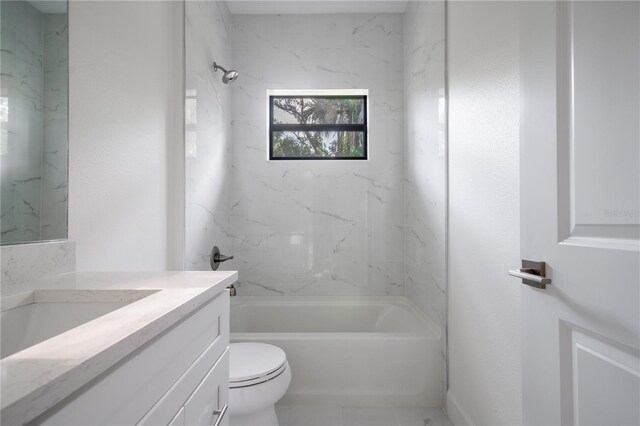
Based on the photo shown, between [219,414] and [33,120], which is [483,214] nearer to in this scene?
[219,414]

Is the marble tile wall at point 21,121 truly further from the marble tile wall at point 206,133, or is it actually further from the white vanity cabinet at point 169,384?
the marble tile wall at point 206,133

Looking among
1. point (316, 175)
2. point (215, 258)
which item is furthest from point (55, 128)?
point (316, 175)

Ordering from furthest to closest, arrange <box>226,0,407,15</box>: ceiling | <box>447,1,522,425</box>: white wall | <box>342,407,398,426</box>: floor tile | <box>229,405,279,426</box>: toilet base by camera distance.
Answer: <box>226,0,407,15</box>: ceiling → <box>342,407,398,426</box>: floor tile → <box>229,405,279,426</box>: toilet base → <box>447,1,522,425</box>: white wall

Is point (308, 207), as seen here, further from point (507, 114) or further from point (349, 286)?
point (507, 114)

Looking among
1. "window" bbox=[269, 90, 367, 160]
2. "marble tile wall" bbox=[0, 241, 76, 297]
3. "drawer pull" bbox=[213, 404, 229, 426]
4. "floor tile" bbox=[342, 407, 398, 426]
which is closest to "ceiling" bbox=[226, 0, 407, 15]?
"window" bbox=[269, 90, 367, 160]

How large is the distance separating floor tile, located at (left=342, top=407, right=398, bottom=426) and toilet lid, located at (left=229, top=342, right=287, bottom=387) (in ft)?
1.77

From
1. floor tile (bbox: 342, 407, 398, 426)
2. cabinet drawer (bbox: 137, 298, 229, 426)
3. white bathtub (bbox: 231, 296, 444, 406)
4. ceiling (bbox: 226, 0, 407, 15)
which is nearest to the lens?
cabinet drawer (bbox: 137, 298, 229, 426)

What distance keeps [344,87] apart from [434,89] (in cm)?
88

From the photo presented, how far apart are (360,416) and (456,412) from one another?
500 millimetres

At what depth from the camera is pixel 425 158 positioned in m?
2.21

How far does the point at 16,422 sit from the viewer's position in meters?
0.32

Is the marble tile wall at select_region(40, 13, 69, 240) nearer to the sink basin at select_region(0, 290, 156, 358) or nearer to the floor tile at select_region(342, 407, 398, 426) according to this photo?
the sink basin at select_region(0, 290, 156, 358)

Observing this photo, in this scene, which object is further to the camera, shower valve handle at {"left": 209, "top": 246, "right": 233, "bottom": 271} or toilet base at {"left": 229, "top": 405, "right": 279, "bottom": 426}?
shower valve handle at {"left": 209, "top": 246, "right": 233, "bottom": 271}

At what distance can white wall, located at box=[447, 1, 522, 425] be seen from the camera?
1249 millimetres
